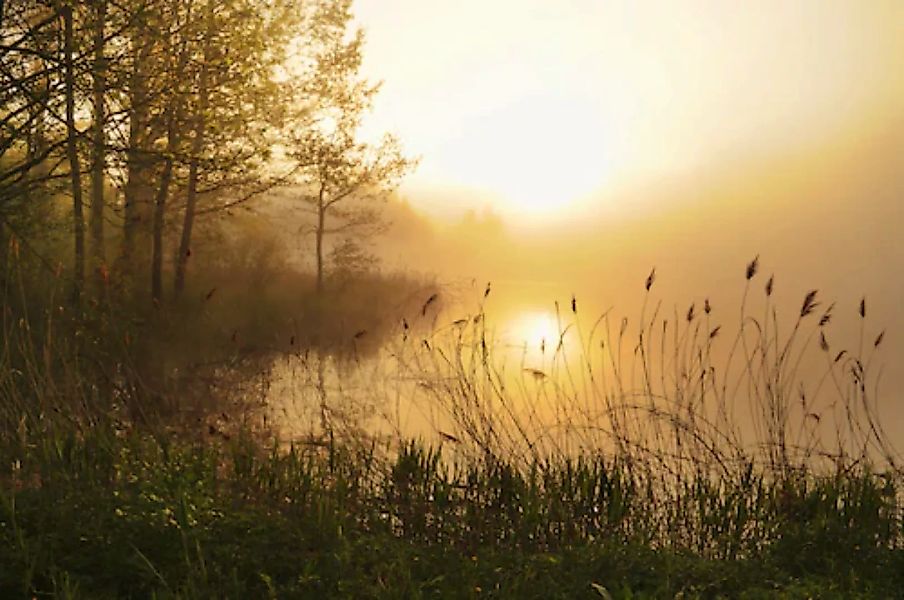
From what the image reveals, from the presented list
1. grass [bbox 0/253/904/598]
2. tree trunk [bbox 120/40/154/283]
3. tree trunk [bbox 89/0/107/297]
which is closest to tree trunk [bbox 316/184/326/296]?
tree trunk [bbox 120/40/154/283]

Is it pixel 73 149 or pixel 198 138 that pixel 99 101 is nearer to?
pixel 73 149

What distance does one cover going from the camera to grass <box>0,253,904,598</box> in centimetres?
426

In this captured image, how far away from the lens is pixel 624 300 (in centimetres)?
3497

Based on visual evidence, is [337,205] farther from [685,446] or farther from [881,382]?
[685,446]

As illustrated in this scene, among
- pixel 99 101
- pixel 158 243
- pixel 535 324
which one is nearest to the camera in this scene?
pixel 99 101

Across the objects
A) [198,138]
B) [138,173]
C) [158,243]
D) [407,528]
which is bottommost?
[407,528]

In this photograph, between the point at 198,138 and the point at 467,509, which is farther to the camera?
the point at 198,138

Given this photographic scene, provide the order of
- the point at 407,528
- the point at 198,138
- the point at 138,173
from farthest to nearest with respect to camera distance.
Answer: the point at 138,173, the point at 198,138, the point at 407,528

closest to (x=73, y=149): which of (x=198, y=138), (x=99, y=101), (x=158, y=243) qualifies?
(x=99, y=101)

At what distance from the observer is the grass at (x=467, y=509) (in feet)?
14.0

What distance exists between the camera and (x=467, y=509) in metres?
5.71

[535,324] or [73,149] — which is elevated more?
[73,149]

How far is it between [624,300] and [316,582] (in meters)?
31.9

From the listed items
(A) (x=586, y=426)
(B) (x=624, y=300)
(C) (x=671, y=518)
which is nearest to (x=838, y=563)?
(C) (x=671, y=518)
